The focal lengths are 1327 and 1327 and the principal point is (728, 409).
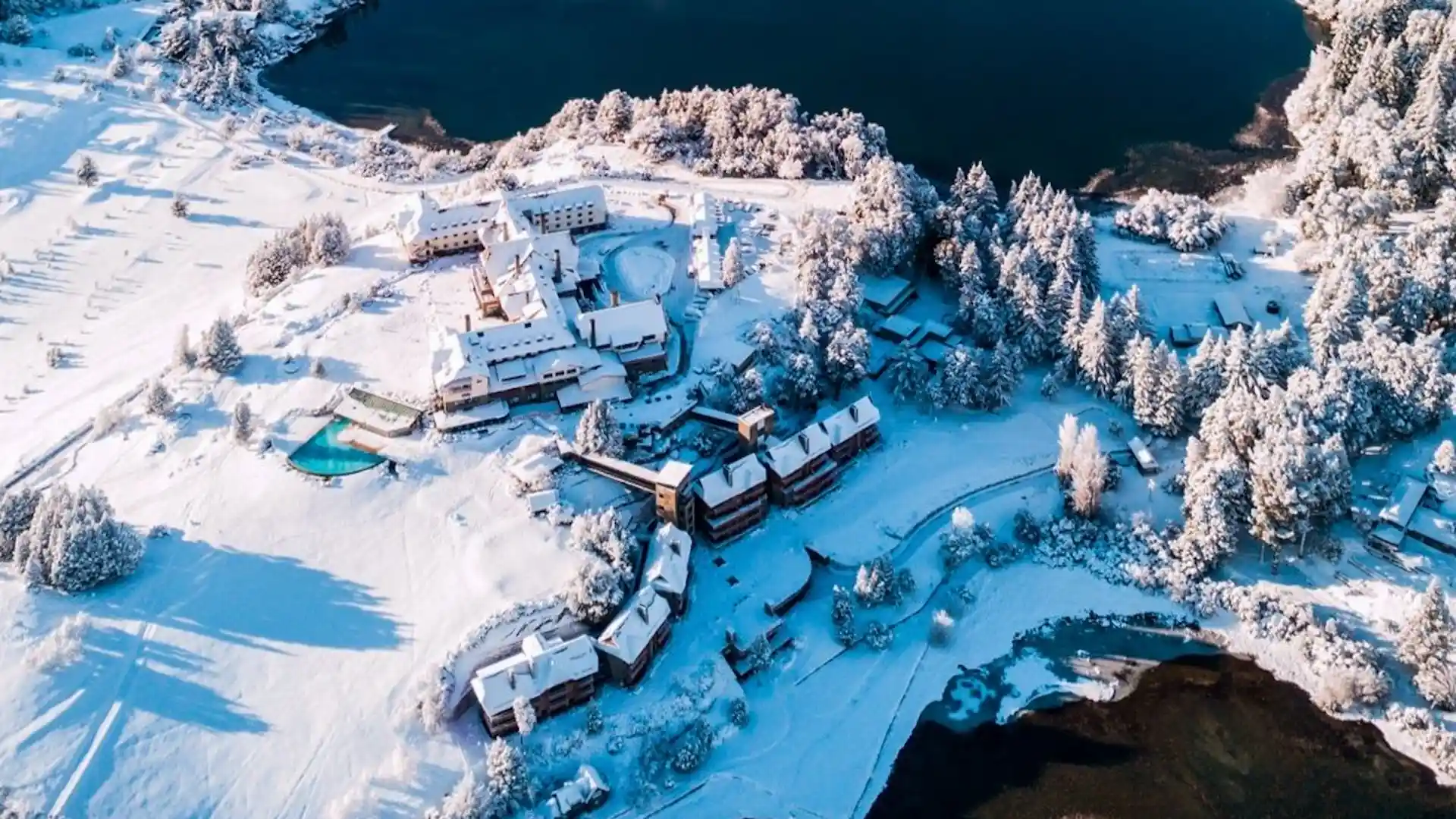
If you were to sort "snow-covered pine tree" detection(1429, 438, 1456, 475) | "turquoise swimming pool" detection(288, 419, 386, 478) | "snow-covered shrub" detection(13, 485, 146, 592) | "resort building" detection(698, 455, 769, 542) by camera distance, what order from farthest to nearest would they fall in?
"snow-covered pine tree" detection(1429, 438, 1456, 475) < "turquoise swimming pool" detection(288, 419, 386, 478) < "resort building" detection(698, 455, 769, 542) < "snow-covered shrub" detection(13, 485, 146, 592)

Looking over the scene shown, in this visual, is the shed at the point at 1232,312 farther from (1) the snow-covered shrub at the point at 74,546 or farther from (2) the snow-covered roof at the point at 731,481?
(1) the snow-covered shrub at the point at 74,546

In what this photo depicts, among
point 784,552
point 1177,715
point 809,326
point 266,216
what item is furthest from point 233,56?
point 1177,715

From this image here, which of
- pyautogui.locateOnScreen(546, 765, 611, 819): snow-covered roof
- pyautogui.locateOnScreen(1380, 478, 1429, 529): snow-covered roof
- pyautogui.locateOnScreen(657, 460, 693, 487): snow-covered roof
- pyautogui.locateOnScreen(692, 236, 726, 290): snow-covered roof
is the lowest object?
pyautogui.locateOnScreen(546, 765, 611, 819): snow-covered roof

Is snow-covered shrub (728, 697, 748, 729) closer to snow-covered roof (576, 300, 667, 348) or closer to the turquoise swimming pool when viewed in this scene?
snow-covered roof (576, 300, 667, 348)

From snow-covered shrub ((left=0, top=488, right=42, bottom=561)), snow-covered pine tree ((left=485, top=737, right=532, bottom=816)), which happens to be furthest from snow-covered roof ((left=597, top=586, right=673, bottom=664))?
snow-covered shrub ((left=0, top=488, right=42, bottom=561))

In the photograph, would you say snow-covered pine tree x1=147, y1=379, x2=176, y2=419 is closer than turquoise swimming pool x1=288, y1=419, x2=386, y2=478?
No

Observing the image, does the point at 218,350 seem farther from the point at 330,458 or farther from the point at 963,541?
the point at 963,541

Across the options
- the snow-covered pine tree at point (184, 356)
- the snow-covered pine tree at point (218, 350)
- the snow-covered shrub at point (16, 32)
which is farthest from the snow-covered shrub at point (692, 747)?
the snow-covered shrub at point (16, 32)

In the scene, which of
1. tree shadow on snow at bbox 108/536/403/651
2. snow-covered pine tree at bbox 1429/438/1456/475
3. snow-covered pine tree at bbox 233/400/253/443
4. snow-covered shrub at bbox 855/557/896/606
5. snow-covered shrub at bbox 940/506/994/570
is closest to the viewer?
tree shadow on snow at bbox 108/536/403/651
